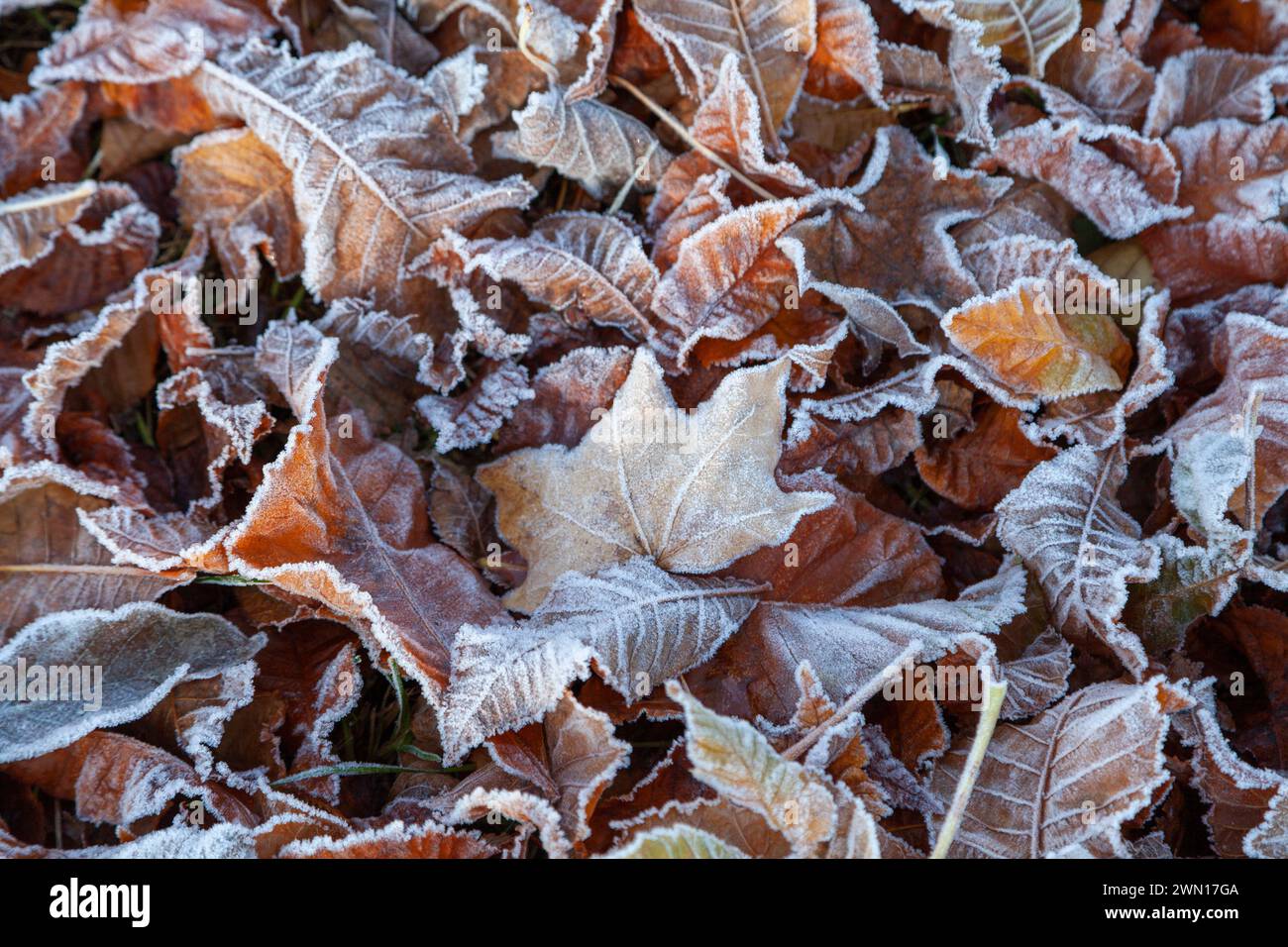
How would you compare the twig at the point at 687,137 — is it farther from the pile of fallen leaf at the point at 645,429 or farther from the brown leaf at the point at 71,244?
the brown leaf at the point at 71,244

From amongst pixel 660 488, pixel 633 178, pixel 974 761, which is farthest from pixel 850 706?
pixel 633 178

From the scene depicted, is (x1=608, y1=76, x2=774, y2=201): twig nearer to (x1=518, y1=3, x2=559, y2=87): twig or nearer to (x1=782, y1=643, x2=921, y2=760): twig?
(x1=518, y1=3, x2=559, y2=87): twig

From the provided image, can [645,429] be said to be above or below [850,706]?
above

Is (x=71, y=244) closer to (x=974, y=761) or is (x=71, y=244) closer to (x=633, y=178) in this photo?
(x=633, y=178)

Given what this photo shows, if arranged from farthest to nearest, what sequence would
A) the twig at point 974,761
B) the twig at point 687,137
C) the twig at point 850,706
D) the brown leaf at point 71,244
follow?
the brown leaf at point 71,244 → the twig at point 687,137 → the twig at point 850,706 → the twig at point 974,761

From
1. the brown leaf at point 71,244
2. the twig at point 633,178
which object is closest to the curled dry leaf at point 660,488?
the twig at point 633,178

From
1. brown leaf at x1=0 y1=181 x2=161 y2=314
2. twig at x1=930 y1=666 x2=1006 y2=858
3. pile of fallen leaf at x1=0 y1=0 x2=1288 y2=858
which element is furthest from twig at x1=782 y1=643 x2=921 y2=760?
brown leaf at x1=0 y1=181 x2=161 y2=314

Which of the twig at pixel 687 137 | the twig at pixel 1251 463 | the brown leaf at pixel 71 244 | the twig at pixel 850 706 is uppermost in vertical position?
the twig at pixel 687 137
